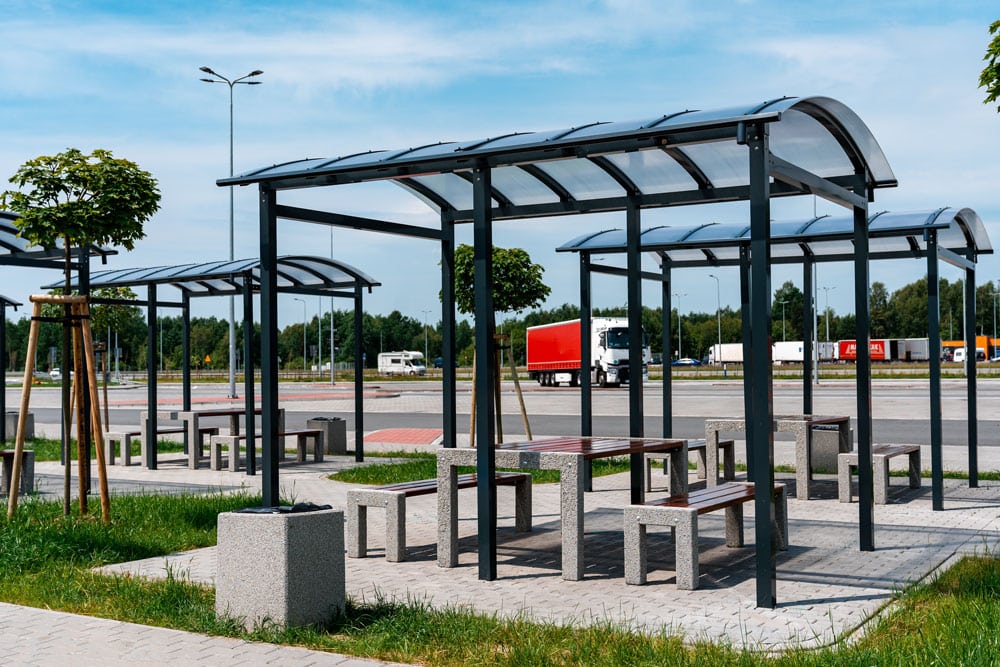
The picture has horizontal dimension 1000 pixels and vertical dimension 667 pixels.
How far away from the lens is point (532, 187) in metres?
9.62

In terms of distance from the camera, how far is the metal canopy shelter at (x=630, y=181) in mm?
6305

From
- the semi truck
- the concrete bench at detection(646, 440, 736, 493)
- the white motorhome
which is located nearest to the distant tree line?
→ the white motorhome

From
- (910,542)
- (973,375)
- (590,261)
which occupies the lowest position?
(910,542)

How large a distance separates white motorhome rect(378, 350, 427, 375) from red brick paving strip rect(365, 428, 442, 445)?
65391mm

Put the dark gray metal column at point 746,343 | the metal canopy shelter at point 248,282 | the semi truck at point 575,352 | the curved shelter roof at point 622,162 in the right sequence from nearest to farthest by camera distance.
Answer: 1. the curved shelter roof at point 622,162
2. the dark gray metal column at point 746,343
3. the metal canopy shelter at point 248,282
4. the semi truck at point 575,352

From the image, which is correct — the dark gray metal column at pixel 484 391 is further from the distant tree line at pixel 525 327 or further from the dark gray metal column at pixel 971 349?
the distant tree line at pixel 525 327

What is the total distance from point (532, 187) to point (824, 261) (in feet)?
18.7

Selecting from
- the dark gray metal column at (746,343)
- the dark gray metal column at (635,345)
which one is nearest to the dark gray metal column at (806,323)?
the dark gray metal column at (746,343)

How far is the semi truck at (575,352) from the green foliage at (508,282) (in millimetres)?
23947

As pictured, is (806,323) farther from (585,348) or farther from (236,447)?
(236,447)

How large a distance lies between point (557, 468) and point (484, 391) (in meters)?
0.75

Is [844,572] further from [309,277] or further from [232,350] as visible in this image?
[232,350]

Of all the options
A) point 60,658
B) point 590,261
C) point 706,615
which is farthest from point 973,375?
point 60,658

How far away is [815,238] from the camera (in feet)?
37.6
